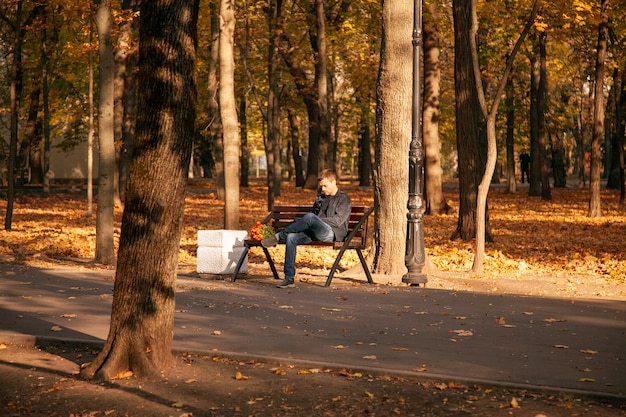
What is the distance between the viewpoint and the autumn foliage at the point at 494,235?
17.7 meters

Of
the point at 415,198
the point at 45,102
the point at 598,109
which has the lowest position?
the point at 415,198

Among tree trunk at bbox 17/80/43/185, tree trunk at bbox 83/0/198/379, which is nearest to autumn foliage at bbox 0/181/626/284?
tree trunk at bbox 17/80/43/185

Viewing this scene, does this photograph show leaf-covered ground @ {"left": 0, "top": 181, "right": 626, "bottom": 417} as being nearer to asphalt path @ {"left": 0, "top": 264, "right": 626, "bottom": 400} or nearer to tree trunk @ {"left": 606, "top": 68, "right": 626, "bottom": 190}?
asphalt path @ {"left": 0, "top": 264, "right": 626, "bottom": 400}

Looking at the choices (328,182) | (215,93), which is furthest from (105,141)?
(215,93)

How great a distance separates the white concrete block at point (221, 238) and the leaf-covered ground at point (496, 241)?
8.67 feet

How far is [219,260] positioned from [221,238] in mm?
316

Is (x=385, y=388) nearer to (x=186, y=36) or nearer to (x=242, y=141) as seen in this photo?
(x=186, y=36)

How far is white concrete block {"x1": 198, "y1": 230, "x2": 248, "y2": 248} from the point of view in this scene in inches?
580

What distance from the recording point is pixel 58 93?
145ft

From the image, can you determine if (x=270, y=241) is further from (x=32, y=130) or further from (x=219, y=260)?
(x=32, y=130)

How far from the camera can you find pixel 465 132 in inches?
894

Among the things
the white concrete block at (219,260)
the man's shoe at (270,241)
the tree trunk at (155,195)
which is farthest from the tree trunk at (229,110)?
the tree trunk at (155,195)

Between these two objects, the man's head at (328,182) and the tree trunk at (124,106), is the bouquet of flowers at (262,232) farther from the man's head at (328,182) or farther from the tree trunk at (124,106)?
the tree trunk at (124,106)

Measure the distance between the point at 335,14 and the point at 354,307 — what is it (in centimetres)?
3287
